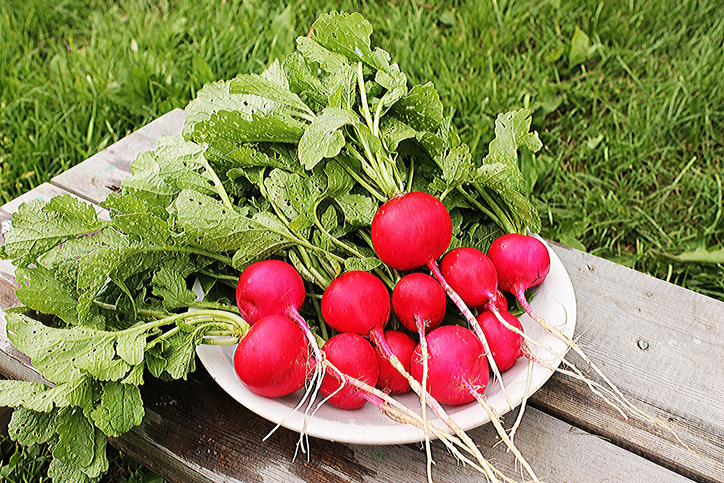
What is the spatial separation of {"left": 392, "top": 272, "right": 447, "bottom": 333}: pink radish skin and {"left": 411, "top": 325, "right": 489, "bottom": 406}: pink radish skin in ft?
0.11

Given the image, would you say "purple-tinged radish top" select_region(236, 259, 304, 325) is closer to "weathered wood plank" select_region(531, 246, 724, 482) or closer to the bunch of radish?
the bunch of radish

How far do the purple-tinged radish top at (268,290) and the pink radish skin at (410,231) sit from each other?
0.16 m

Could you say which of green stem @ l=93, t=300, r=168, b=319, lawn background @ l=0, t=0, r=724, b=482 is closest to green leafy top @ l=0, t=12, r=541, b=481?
green stem @ l=93, t=300, r=168, b=319

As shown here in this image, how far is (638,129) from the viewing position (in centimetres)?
199

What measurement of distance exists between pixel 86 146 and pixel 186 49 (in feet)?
1.97

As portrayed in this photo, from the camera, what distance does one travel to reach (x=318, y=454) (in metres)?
0.99

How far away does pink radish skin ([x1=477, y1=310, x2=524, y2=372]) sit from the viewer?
0.93 meters

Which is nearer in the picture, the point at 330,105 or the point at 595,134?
the point at 330,105

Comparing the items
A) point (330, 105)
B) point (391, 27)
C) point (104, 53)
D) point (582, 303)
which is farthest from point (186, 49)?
point (582, 303)

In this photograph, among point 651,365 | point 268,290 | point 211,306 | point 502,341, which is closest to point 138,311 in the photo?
point 211,306

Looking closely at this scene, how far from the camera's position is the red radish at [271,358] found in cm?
→ 86

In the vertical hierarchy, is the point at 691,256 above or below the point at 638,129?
below

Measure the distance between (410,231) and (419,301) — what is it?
114 mm

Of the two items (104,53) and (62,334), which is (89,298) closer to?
(62,334)
